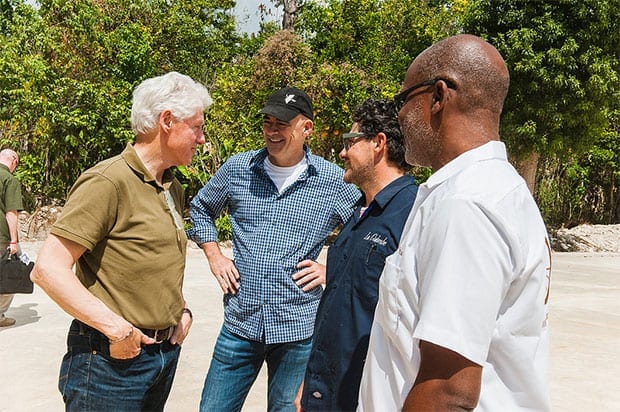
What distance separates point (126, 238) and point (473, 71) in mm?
1417

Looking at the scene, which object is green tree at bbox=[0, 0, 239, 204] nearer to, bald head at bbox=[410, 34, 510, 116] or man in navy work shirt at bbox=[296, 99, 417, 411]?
man in navy work shirt at bbox=[296, 99, 417, 411]

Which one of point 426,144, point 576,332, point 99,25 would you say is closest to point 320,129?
point 99,25

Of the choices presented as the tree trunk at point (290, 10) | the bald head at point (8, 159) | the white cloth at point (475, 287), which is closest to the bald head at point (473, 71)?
the white cloth at point (475, 287)

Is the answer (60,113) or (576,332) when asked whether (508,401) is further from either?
(60,113)

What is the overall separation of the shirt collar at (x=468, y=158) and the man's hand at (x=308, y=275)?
176 centimetres

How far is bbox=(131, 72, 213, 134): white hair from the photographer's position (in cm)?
257

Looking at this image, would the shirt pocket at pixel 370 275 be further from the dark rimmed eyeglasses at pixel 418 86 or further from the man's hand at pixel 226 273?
the man's hand at pixel 226 273

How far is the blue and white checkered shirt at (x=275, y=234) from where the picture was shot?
10.5ft

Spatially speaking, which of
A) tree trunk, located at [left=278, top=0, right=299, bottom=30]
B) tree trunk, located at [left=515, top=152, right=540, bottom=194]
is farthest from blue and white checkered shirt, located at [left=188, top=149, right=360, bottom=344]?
tree trunk, located at [left=278, top=0, right=299, bottom=30]

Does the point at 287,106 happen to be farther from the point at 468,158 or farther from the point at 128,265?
the point at 468,158

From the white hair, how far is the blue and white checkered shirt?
0.83 meters

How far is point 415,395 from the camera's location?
1396 millimetres

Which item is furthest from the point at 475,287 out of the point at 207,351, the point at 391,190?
the point at 207,351

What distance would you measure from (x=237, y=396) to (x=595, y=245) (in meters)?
16.8
